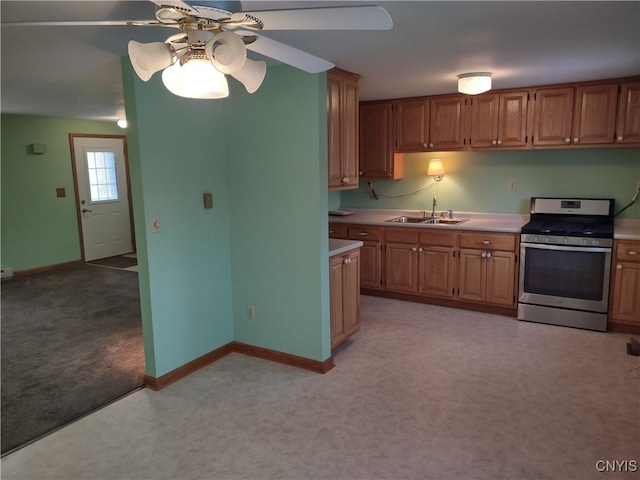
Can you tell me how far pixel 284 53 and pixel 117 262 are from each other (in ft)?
19.9

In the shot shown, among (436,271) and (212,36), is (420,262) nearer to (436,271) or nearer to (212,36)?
(436,271)

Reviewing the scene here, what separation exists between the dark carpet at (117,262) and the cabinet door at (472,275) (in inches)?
189

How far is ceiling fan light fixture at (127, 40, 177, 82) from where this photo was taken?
156 centimetres

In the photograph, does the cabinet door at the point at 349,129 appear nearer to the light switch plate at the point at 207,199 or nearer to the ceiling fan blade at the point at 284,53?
the light switch plate at the point at 207,199

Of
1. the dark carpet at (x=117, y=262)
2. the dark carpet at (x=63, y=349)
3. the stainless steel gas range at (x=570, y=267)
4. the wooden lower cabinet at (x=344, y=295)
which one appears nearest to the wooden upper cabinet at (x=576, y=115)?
the stainless steel gas range at (x=570, y=267)

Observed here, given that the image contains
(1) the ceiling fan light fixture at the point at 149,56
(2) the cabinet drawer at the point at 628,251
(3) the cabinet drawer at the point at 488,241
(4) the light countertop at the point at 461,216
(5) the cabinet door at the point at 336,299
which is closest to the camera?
(1) the ceiling fan light fixture at the point at 149,56

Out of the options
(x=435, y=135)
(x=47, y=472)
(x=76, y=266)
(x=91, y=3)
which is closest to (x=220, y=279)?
(x=47, y=472)

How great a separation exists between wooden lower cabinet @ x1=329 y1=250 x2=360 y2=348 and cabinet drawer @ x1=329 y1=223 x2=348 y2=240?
140cm

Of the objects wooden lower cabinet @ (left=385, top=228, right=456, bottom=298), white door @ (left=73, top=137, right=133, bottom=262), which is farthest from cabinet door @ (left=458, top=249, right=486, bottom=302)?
white door @ (left=73, top=137, right=133, bottom=262)

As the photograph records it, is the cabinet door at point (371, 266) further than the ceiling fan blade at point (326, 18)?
Yes

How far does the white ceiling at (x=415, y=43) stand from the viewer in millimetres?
2020

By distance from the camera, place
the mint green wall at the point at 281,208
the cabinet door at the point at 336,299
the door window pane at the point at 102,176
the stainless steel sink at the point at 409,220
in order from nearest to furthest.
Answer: the mint green wall at the point at 281,208
the cabinet door at the point at 336,299
the stainless steel sink at the point at 409,220
the door window pane at the point at 102,176

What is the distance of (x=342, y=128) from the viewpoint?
354 centimetres

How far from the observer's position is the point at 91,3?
6.11ft
